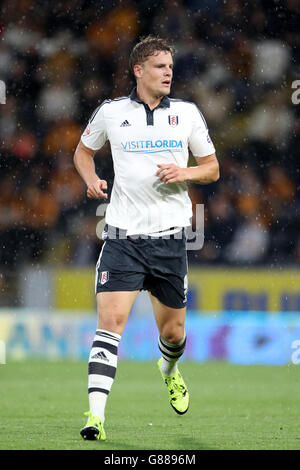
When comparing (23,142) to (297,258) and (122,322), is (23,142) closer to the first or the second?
(297,258)

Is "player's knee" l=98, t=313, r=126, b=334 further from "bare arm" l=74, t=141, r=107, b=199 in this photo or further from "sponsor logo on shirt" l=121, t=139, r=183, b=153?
"sponsor logo on shirt" l=121, t=139, r=183, b=153

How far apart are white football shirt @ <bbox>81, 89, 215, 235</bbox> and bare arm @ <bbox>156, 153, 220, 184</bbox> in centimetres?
6

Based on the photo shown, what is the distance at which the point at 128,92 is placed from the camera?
12.0m

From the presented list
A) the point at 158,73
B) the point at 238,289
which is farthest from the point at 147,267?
the point at 238,289

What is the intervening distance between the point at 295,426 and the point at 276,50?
25.2ft

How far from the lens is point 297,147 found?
39.3 feet

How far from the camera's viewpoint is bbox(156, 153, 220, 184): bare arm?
4926mm

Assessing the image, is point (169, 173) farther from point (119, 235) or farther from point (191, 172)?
point (119, 235)

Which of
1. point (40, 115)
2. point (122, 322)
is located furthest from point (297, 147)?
point (122, 322)

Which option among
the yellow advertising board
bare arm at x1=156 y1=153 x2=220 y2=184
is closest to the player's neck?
bare arm at x1=156 y1=153 x2=220 y2=184

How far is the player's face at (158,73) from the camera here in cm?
520

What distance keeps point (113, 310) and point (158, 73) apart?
51.9 inches

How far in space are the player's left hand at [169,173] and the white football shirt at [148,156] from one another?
20 centimetres

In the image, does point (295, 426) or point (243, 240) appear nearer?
point (295, 426)
